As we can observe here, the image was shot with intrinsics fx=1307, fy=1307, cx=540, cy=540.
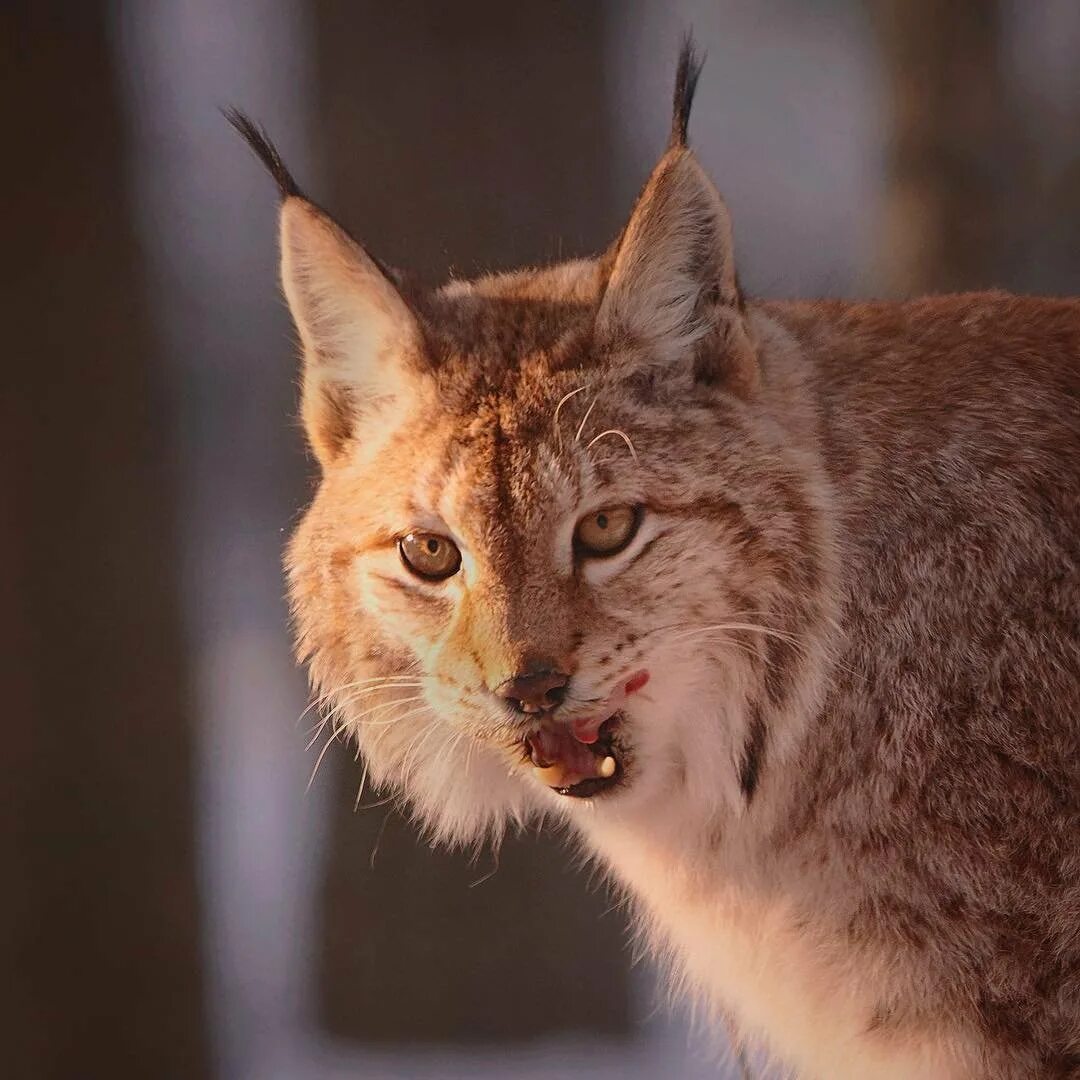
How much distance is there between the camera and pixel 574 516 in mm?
1317

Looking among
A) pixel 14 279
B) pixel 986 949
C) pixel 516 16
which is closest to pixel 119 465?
pixel 14 279

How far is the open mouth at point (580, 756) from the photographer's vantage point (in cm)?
133

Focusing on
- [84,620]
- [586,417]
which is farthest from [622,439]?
[84,620]

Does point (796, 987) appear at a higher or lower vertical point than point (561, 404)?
lower

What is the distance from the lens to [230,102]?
6.40 feet

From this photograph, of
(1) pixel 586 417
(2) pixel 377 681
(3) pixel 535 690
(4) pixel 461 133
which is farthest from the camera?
(4) pixel 461 133

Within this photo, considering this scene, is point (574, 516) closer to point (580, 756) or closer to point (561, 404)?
point (561, 404)

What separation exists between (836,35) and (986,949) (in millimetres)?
1357

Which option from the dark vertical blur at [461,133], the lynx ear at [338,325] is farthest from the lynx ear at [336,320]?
the dark vertical blur at [461,133]

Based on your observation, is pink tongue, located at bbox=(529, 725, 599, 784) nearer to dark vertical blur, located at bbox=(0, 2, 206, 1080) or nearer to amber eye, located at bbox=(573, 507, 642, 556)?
amber eye, located at bbox=(573, 507, 642, 556)

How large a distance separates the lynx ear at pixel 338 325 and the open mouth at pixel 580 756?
428mm

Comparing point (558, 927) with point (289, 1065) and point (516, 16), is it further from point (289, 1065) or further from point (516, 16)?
point (516, 16)

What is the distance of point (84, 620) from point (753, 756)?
1.13 m

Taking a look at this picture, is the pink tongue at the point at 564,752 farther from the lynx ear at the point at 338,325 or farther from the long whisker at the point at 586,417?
the lynx ear at the point at 338,325
